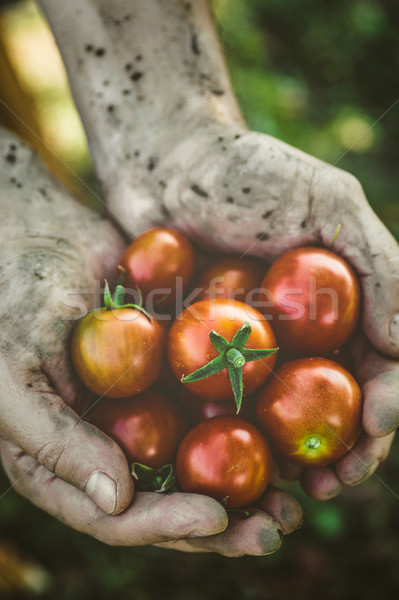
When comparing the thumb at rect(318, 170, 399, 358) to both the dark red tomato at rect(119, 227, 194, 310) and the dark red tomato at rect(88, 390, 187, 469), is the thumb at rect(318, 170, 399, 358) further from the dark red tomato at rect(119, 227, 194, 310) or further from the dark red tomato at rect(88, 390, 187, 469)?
the dark red tomato at rect(88, 390, 187, 469)

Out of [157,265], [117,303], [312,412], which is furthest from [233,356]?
[157,265]

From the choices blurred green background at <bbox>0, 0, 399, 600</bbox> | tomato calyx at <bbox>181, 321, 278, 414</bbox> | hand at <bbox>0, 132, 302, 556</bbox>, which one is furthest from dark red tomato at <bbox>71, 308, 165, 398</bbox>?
blurred green background at <bbox>0, 0, 399, 600</bbox>

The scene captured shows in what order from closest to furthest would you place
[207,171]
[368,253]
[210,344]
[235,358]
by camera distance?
[235,358] → [210,344] → [368,253] → [207,171]

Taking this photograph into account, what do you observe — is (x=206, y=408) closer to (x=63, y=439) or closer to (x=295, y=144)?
(x=63, y=439)

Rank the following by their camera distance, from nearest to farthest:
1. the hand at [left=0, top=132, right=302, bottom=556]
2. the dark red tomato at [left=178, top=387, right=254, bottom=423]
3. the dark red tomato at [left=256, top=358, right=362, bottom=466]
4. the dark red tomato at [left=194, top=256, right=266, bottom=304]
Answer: the hand at [left=0, top=132, right=302, bottom=556], the dark red tomato at [left=256, top=358, right=362, bottom=466], the dark red tomato at [left=178, top=387, right=254, bottom=423], the dark red tomato at [left=194, top=256, right=266, bottom=304]

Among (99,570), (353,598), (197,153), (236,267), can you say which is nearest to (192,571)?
(99,570)

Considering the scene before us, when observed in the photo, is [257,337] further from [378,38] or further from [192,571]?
[378,38]

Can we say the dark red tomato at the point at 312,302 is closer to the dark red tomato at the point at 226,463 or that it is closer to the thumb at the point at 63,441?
the dark red tomato at the point at 226,463
